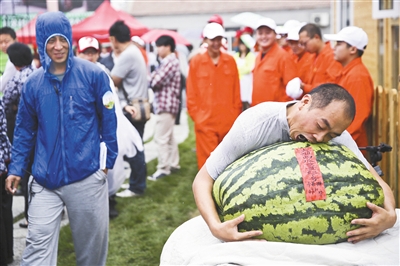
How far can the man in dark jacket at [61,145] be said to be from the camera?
420cm

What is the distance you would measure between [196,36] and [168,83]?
1736 cm

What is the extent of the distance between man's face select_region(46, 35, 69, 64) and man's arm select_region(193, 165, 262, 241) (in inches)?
67.7

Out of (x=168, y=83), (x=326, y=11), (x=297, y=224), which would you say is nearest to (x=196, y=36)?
(x=326, y=11)

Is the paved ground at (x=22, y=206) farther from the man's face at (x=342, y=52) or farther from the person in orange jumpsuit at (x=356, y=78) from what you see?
the man's face at (x=342, y=52)

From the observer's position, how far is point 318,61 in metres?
7.44

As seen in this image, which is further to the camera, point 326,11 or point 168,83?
point 326,11

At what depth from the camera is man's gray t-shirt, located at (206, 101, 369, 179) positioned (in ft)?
9.89

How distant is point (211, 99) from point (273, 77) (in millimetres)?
850

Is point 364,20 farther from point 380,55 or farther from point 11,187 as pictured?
point 11,187

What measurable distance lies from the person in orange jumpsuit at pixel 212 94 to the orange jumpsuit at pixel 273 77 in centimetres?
37

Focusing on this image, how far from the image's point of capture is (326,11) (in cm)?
2619

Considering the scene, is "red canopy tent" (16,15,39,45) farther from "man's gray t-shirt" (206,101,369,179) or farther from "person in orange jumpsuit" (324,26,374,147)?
"man's gray t-shirt" (206,101,369,179)

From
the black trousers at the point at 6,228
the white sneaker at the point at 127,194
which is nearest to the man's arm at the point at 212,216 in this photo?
the black trousers at the point at 6,228

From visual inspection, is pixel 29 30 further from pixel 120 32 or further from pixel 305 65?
pixel 305 65
